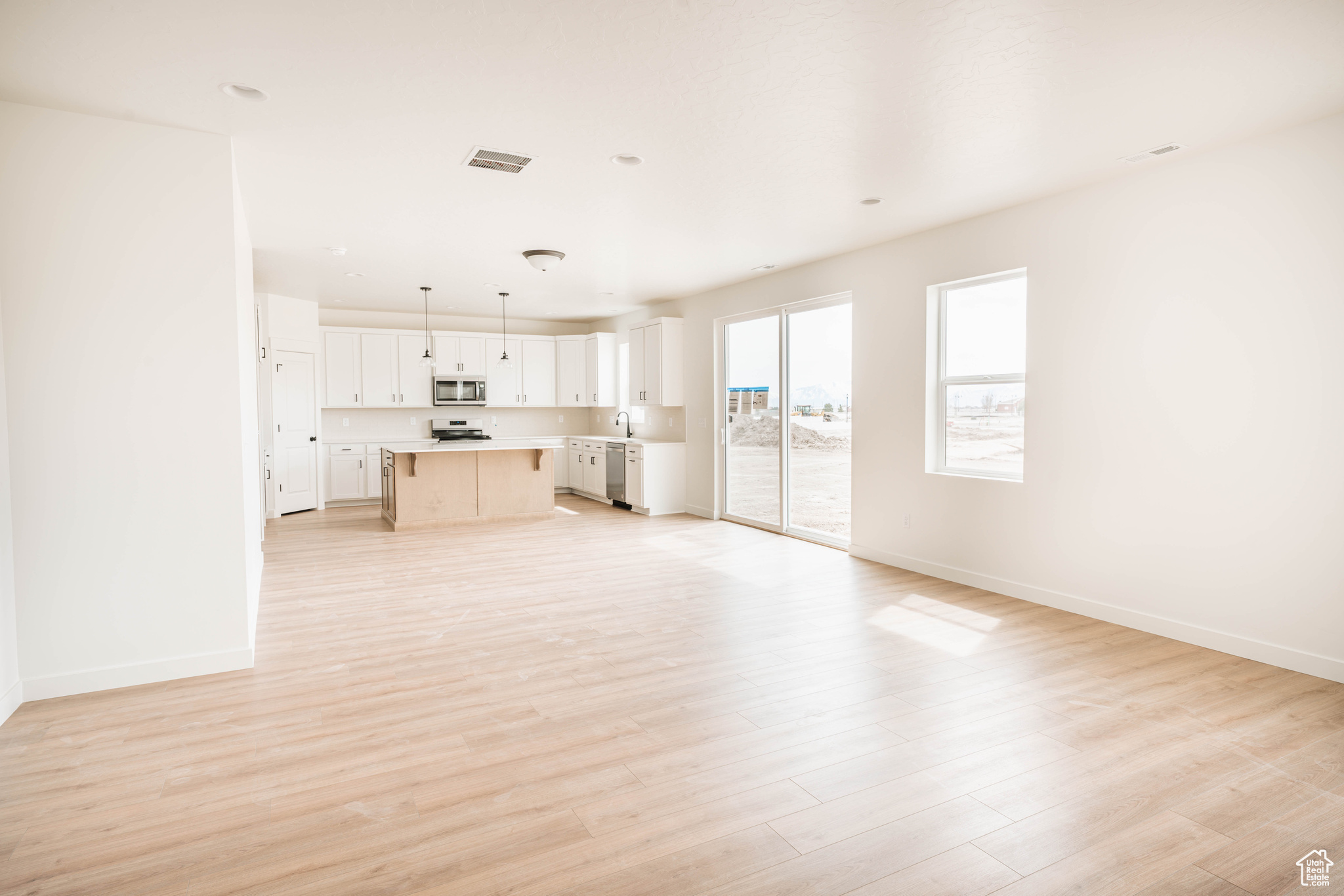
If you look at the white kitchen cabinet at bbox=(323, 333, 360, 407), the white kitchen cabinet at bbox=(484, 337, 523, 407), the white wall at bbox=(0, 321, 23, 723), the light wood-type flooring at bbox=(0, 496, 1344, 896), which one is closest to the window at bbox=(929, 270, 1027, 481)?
the light wood-type flooring at bbox=(0, 496, 1344, 896)

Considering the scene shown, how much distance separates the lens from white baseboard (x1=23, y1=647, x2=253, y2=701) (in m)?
3.14

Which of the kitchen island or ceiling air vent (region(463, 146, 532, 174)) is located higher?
ceiling air vent (region(463, 146, 532, 174))

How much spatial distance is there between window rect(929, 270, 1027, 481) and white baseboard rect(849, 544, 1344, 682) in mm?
745

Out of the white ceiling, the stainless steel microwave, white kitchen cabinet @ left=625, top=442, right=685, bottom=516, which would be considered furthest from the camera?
the stainless steel microwave

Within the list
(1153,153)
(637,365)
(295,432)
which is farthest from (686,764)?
(295,432)

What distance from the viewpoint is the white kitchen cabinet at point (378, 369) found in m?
9.16

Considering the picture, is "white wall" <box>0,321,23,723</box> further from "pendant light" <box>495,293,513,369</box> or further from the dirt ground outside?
"pendant light" <box>495,293,513,369</box>

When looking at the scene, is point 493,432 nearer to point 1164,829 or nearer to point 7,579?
point 7,579

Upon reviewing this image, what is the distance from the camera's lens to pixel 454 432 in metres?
9.80

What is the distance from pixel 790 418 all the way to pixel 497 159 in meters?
4.00

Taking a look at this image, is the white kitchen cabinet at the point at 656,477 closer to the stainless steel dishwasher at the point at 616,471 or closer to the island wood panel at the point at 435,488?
the stainless steel dishwasher at the point at 616,471

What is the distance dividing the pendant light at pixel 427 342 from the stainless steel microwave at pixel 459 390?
0.29 metres

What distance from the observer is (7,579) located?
120 inches

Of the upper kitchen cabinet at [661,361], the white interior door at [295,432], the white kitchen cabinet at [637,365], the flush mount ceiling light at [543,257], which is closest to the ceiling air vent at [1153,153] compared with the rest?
the flush mount ceiling light at [543,257]
